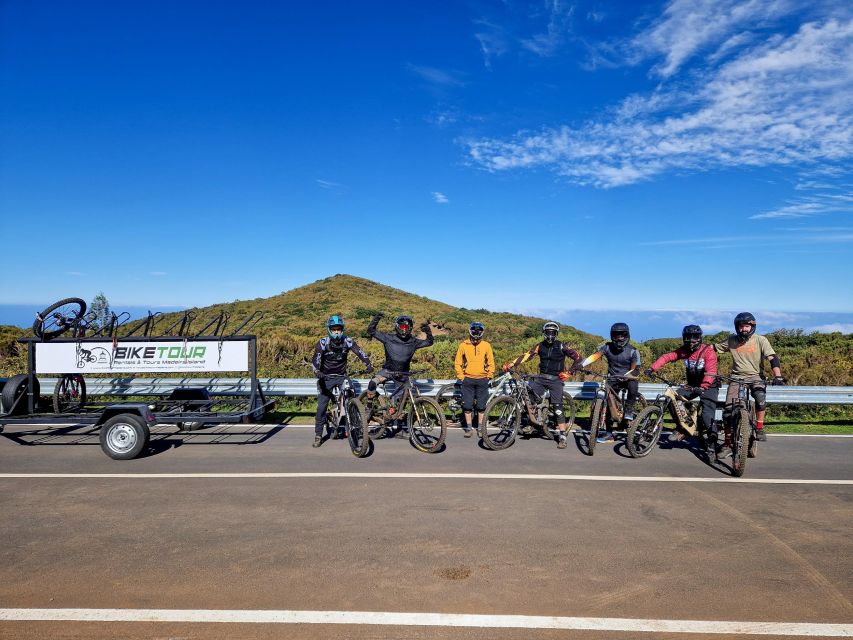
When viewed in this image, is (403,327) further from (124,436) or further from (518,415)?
(124,436)

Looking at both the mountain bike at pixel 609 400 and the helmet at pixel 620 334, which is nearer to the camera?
the mountain bike at pixel 609 400

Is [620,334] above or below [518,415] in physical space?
above

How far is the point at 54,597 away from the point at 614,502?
5368mm

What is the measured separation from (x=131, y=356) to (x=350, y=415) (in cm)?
398

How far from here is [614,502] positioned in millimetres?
6352

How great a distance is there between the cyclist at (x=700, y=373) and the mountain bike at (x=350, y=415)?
4.48 metres

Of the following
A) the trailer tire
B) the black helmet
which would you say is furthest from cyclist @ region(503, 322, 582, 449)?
the trailer tire

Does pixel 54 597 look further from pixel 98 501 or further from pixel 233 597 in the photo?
pixel 98 501

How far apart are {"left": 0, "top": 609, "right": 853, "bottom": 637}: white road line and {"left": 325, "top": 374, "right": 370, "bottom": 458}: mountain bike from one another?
4.29 metres

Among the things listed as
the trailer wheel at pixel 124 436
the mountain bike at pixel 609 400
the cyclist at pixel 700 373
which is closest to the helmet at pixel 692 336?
the cyclist at pixel 700 373

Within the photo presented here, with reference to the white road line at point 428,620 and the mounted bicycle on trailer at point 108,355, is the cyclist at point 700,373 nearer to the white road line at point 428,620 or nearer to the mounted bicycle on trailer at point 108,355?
the white road line at point 428,620

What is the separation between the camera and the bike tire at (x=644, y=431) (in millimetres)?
8344

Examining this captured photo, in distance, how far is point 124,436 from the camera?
841 cm

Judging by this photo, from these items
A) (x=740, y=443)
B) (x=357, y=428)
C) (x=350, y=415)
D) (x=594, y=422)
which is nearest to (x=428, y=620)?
(x=357, y=428)
